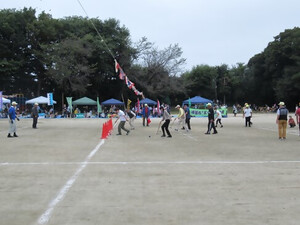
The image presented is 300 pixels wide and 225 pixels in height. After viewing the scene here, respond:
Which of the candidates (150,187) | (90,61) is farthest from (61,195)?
(90,61)

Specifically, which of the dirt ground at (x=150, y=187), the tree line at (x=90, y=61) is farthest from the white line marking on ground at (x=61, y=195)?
the tree line at (x=90, y=61)

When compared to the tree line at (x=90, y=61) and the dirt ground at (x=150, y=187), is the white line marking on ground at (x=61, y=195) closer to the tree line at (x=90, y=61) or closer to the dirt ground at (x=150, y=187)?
the dirt ground at (x=150, y=187)

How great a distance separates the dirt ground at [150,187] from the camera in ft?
16.2

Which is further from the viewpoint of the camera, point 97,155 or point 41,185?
point 97,155

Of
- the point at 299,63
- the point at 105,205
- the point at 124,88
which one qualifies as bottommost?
the point at 105,205

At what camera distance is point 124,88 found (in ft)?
207

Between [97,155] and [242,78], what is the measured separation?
248 ft

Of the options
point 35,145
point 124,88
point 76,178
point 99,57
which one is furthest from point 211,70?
point 76,178

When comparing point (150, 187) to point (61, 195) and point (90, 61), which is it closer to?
point (61, 195)

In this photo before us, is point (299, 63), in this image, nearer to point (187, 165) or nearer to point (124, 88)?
point (124, 88)

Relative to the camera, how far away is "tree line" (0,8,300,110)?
53.5 metres

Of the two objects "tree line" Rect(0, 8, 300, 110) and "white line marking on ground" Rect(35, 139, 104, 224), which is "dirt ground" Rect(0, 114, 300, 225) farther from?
"tree line" Rect(0, 8, 300, 110)

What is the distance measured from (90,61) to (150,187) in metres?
53.3

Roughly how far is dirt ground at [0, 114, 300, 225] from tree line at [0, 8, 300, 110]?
44114 mm
